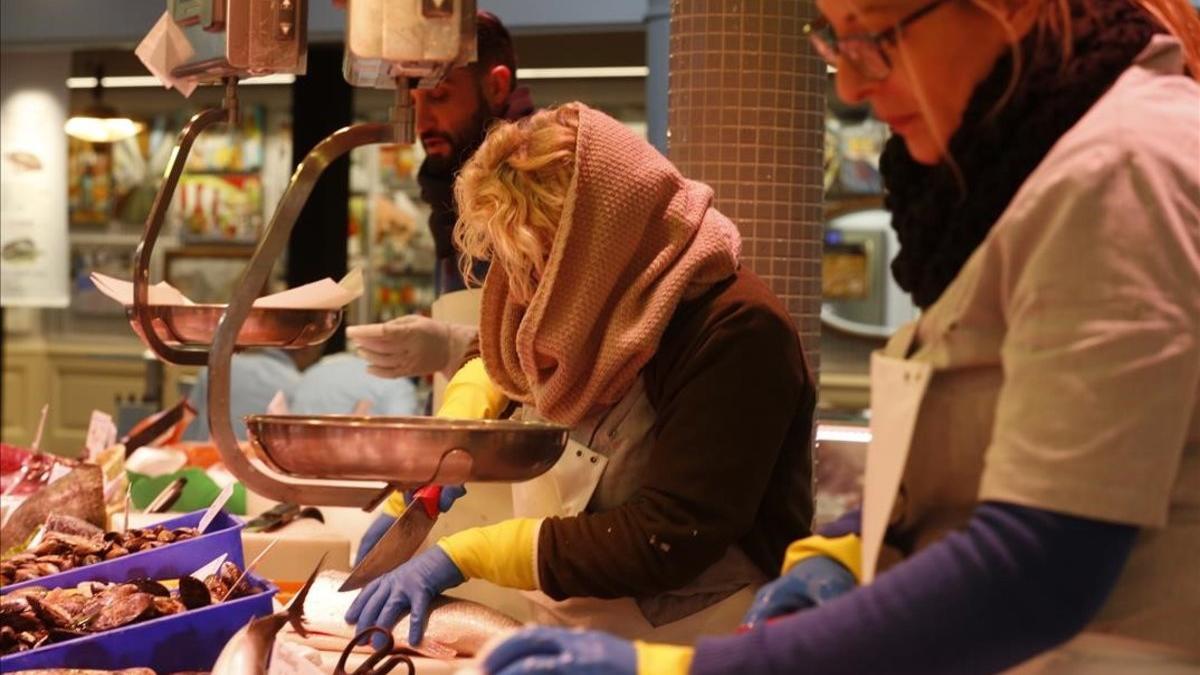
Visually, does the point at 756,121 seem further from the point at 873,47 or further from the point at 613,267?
the point at 873,47

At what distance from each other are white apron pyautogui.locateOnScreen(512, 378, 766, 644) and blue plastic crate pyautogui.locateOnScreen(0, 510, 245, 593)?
1.60 ft

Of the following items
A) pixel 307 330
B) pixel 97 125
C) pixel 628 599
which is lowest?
pixel 628 599

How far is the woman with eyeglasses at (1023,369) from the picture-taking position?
48.8 inches

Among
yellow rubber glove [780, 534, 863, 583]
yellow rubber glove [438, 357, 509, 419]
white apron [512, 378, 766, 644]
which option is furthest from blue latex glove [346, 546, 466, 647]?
yellow rubber glove [780, 534, 863, 583]

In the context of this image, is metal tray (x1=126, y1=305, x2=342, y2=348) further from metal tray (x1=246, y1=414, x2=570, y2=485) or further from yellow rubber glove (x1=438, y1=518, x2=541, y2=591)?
metal tray (x1=246, y1=414, x2=570, y2=485)

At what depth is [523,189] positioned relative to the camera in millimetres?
2354

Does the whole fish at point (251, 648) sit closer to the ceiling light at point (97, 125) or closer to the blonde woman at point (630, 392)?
the blonde woman at point (630, 392)

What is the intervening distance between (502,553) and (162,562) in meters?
0.53

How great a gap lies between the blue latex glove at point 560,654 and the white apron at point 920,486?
0.72 feet

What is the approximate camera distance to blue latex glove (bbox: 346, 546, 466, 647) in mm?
2412

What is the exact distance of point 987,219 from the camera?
1.42 meters

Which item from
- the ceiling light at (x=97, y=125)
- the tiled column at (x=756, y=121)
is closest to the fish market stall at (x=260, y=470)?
the tiled column at (x=756, y=121)

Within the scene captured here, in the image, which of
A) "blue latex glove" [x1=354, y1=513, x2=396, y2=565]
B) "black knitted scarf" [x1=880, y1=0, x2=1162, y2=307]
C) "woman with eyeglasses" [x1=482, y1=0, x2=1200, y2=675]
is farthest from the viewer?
"blue latex glove" [x1=354, y1=513, x2=396, y2=565]

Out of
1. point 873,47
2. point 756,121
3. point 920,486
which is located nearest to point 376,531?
point 756,121
